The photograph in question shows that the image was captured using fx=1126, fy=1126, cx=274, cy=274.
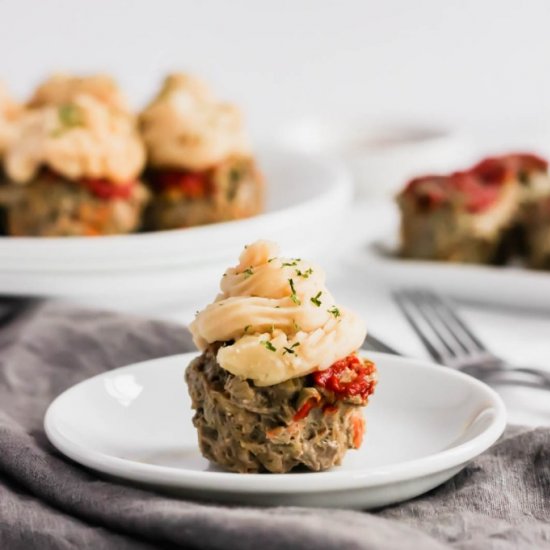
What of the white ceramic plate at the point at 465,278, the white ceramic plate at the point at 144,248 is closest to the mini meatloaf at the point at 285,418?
the white ceramic plate at the point at 144,248

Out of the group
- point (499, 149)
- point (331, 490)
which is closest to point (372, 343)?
point (331, 490)

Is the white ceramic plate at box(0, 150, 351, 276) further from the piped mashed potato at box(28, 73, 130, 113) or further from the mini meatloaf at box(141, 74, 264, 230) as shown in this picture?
the piped mashed potato at box(28, 73, 130, 113)

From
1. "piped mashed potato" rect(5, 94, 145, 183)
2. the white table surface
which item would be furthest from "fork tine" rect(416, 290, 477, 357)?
"piped mashed potato" rect(5, 94, 145, 183)

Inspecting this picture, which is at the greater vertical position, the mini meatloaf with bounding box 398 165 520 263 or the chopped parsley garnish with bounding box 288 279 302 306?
the chopped parsley garnish with bounding box 288 279 302 306

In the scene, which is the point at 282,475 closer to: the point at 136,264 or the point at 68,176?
the point at 136,264

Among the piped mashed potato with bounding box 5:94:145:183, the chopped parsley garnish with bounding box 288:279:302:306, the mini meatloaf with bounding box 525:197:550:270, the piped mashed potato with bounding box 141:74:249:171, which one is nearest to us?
the chopped parsley garnish with bounding box 288:279:302:306

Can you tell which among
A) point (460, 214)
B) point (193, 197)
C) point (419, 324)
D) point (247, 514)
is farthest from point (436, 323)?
point (247, 514)
